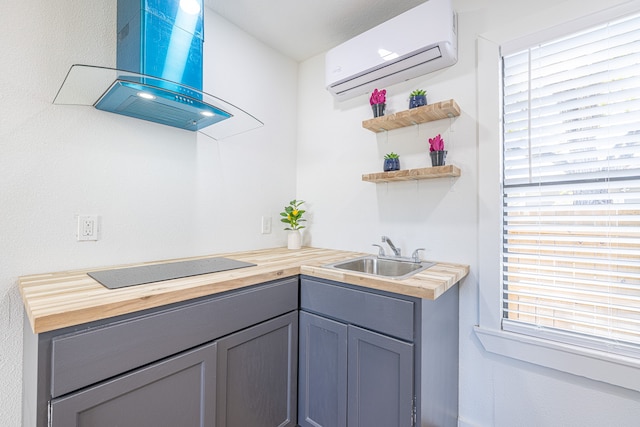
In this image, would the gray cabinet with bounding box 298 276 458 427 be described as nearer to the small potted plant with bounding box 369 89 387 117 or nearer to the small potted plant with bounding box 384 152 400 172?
the small potted plant with bounding box 384 152 400 172

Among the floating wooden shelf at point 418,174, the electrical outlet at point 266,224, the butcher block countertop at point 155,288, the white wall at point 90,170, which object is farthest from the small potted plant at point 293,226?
the floating wooden shelf at point 418,174

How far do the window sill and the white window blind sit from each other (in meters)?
0.04

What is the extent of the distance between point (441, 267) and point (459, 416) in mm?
840

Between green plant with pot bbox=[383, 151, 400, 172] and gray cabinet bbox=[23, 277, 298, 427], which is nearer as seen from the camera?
gray cabinet bbox=[23, 277, 298, 427]

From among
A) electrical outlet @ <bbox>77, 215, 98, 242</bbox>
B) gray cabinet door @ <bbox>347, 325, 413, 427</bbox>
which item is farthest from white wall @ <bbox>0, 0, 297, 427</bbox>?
gray cabinet door @ <bbox>347, 325, 413, 427</bbox>

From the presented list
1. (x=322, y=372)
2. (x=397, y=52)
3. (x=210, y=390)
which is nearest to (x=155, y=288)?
(x=210, y=390)

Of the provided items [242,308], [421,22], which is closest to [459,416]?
[242,308]

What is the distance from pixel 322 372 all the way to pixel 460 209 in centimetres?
113

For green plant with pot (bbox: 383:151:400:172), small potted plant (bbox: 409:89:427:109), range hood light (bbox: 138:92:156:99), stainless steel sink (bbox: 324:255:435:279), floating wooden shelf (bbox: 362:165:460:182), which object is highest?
small potted plant (bbox: 409:89:427:109)

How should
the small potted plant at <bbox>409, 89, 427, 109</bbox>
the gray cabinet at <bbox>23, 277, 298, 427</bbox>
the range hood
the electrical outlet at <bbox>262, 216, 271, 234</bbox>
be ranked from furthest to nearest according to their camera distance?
the electrical outlet at <bbox>262, 216, 271, 234</bbox>, the small potted plant at <bbox>409, 89, 427, 109</bbox>, the range hood, the gray cabinet at <bbox>23, 277, 298, 427</bbox>

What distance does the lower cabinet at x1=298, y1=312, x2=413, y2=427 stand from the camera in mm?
1184

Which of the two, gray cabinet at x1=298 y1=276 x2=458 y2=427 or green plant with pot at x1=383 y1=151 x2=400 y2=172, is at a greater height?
green plant with pot at x1=383 y1=151 x2=400 y2=172

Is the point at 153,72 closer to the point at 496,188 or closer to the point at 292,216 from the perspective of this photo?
the point at 292,216

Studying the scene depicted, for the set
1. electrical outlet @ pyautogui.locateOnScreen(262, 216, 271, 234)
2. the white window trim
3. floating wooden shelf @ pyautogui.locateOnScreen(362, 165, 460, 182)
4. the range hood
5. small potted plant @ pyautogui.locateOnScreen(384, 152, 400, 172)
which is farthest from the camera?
electrical outlet @ pyautogui.locateOnScreen(262, 216, 271, 234)
